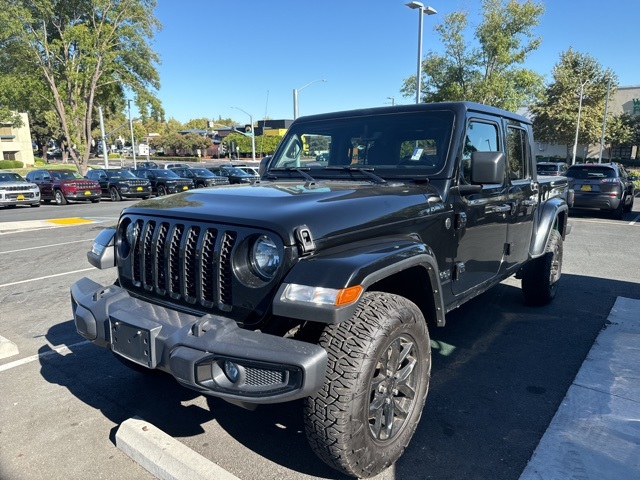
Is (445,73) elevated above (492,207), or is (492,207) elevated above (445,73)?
(445,73)

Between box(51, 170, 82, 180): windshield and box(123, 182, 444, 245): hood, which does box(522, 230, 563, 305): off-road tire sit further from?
box(51, 170, 82, 180): windshield

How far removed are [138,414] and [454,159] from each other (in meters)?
2.76

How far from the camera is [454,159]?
3.33 m

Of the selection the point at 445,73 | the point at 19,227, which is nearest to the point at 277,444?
the point at 19,227

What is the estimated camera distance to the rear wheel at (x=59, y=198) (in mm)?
20688

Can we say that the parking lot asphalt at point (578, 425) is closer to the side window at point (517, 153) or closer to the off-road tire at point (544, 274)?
the off-road tire at point (544, 274)

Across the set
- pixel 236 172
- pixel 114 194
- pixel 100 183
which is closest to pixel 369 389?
pixel 114 194

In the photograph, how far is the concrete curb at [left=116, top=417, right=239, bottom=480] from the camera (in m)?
2.42

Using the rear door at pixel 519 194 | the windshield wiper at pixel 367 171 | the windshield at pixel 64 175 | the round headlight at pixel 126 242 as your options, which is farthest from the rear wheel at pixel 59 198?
the rear door at pixel 519 194

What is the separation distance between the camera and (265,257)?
2361 millimetres

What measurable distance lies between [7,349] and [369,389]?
3.52 metres

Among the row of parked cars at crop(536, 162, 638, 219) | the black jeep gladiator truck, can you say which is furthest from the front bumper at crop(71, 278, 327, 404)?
the row of parked cars at crop(536, 162, 638, 219)

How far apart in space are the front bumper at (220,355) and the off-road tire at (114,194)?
22.3m

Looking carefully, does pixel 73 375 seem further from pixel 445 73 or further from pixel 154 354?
pixel 445 73
